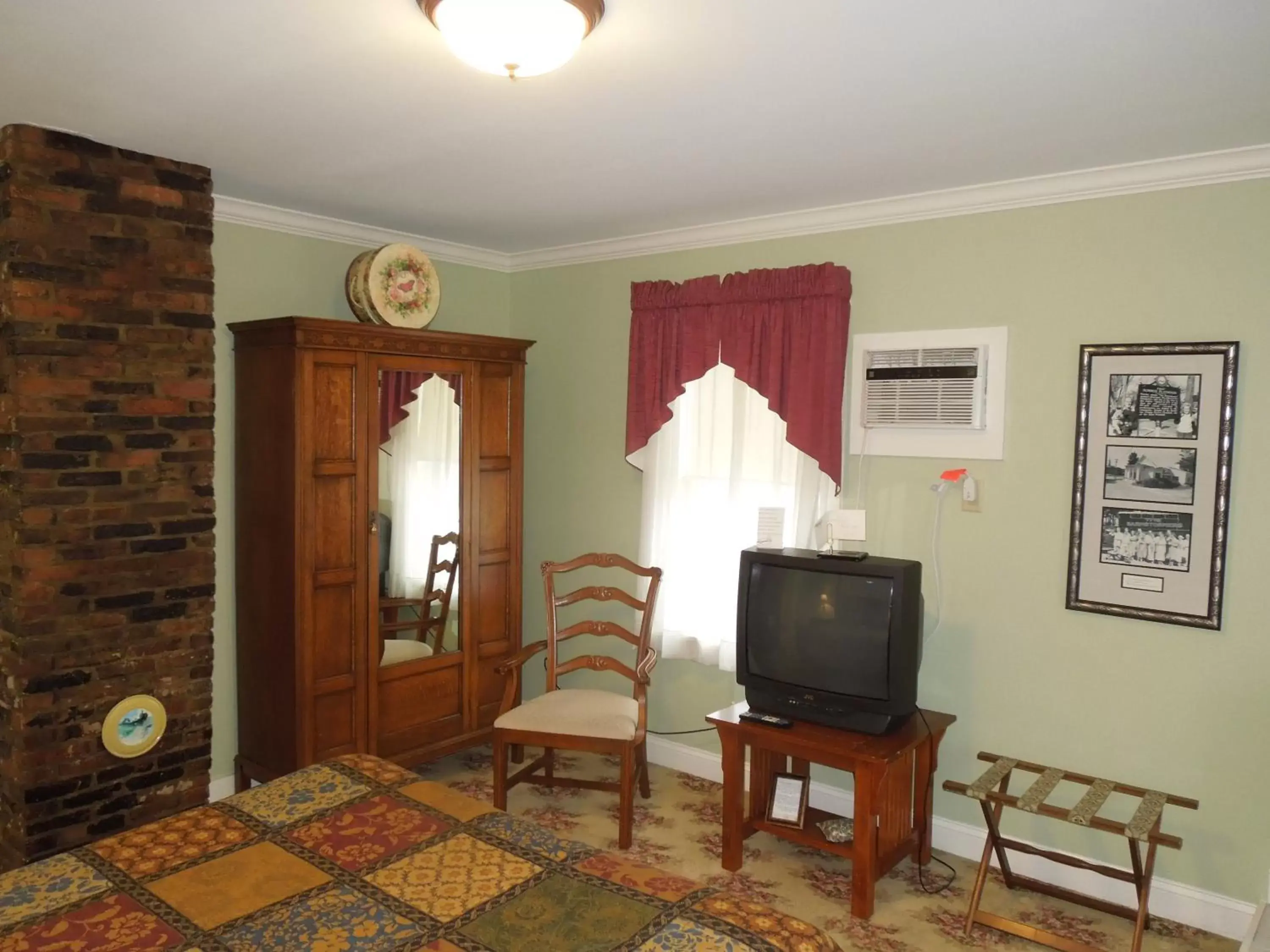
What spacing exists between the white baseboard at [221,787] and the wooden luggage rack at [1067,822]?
287 centimetres

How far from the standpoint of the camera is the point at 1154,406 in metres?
3.00

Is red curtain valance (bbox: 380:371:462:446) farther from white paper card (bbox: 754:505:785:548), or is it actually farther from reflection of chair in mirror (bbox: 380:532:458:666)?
white paper card (bbox: 754:505:785:548)

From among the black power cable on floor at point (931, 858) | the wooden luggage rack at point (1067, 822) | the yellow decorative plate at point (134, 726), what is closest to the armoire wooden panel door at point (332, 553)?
the yellow decorative plate at point (134, 726)

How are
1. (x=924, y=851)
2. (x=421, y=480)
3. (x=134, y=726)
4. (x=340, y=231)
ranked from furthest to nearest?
(x=340, y=231) < (x=421, y=480) < (x=924, y=851) < (x=134, y=726)

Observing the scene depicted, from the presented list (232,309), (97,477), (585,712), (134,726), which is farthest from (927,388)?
(134,726)

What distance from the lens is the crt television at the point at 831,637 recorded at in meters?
3.17

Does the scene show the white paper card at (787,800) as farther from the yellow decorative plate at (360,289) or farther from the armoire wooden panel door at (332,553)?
the yellow decorative plate at (360,289)

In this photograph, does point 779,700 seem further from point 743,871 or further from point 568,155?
point 568,155

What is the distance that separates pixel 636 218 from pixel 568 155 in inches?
36.7

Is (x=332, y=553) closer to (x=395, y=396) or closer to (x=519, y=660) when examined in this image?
(x=395, y=396)

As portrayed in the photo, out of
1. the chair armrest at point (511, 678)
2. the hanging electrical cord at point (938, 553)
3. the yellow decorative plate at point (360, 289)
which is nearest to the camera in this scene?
the hanging electrical cord at point (938, 553)

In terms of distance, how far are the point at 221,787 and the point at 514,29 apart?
3337 millimetres

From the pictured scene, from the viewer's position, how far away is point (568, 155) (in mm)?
3043

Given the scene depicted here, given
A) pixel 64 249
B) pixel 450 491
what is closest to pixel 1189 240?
pixel 450 491
